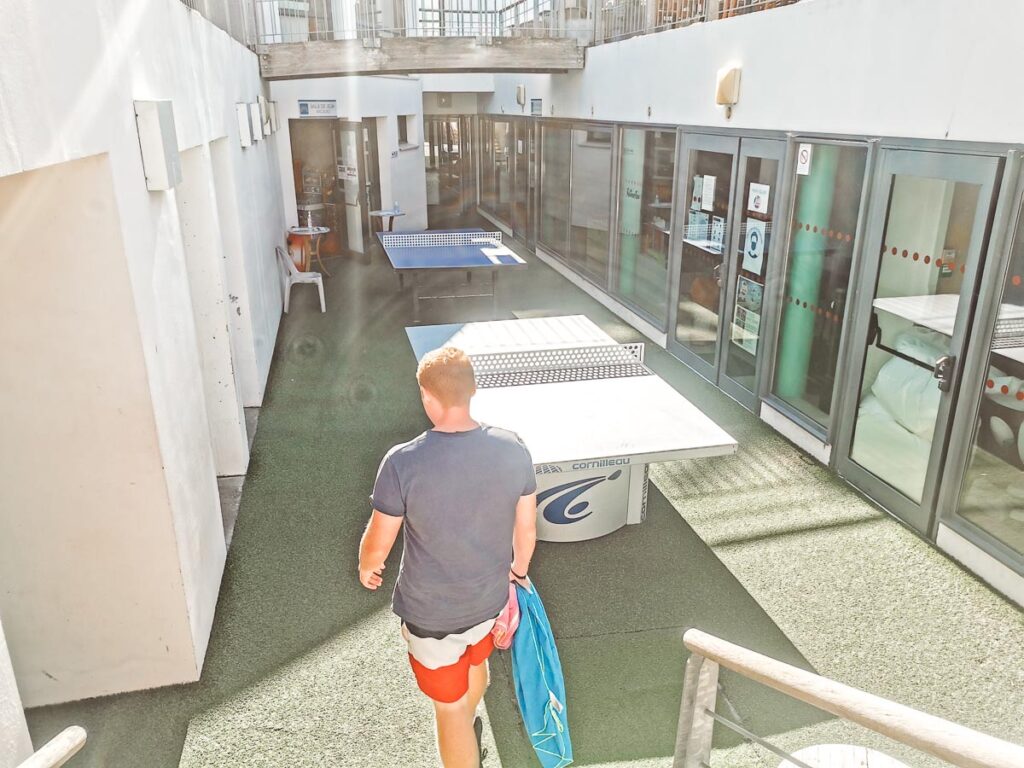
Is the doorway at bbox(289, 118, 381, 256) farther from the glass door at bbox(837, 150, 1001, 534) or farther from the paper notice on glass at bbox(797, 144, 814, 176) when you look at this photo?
the glass door at bbox(837, 150, 1001, 534)

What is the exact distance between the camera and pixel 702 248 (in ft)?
24.7

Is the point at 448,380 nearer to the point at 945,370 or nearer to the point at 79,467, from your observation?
the point at 79,467

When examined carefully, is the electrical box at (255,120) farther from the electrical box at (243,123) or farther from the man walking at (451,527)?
the man walking at (451,527)

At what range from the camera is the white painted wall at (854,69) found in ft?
13.3

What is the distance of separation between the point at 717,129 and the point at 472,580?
18.1 feet

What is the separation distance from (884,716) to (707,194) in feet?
21.1

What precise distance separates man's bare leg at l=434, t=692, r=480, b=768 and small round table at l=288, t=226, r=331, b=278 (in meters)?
9.83

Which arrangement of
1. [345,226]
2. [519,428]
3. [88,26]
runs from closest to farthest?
[88,26], [519,428], [345,226]

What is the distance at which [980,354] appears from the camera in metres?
4.29

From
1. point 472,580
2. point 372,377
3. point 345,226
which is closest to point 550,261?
point 345,226

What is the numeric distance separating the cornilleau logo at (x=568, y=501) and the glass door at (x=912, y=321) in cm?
186

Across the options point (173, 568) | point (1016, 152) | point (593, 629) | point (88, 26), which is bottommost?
point (593, 629)

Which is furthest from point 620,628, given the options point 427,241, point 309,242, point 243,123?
point 309,242

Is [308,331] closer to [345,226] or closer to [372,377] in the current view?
[372,377]
